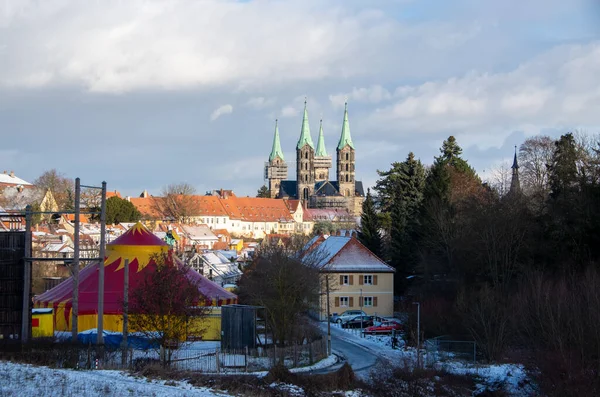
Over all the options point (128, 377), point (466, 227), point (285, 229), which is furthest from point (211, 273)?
point (285, 229)

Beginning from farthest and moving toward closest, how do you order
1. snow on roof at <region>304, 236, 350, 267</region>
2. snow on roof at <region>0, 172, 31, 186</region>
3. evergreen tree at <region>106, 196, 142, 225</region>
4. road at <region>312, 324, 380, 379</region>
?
snow on roof at <region>0, 172, 31, 186</region> → evergreen tree at <region>106, 196, 142, 225</region> → snow on roof at <region>304, 236, 350, 267</region> → road at <region>312, 324, 380, 379</region>

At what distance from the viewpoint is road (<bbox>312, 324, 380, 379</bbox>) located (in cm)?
3166

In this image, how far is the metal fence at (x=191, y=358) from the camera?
26.4m

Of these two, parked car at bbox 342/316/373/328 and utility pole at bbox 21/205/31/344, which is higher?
utility pole at bbox 21/205/31/344

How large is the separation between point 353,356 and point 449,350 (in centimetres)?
449

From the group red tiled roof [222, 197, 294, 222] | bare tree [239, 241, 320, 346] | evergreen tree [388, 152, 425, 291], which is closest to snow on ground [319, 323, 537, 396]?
bare tree [239, 241, 320, 346]

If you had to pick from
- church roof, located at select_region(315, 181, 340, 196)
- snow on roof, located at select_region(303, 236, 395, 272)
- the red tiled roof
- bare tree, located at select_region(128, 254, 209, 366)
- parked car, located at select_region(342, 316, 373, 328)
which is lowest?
parked car, located at select_region(342, 316, 373, 328)

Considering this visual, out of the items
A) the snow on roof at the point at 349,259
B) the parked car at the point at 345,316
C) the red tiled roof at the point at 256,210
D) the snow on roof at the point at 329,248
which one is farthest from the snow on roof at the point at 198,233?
the red tiled roof at the point at 256,210

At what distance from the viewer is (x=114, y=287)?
38.8 metres

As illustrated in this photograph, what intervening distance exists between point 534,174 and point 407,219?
11.7 m

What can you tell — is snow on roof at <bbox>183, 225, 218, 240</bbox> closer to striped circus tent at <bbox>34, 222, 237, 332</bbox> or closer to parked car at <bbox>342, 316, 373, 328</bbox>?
parked car at <bbox>342, 316, 373, 328</bbox>

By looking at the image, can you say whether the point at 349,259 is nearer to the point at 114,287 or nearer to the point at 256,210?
the point at 114,287

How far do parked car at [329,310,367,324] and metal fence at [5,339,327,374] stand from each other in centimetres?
1478

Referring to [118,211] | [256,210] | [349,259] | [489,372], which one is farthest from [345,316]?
[256,210]
